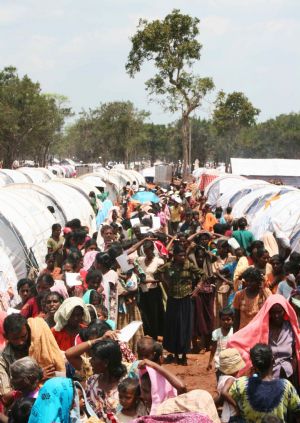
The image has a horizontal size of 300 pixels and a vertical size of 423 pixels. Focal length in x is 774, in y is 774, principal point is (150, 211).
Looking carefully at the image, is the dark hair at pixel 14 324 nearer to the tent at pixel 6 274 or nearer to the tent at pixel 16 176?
the tent at pixel 6 274

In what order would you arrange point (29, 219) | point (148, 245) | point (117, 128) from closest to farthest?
point (148, 245) → point (29, 219) → point (117, 128)

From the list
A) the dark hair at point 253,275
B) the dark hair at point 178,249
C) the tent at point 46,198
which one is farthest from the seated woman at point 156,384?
the tent at point 46,198

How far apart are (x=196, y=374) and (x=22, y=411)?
503cm

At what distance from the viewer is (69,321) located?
598cm

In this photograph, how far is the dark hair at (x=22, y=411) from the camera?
4.45 meters

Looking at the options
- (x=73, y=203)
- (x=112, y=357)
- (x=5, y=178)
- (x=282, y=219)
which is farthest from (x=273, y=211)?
(x=5, y=178)

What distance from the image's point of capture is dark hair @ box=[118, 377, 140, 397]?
475cm

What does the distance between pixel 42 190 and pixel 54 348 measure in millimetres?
13068

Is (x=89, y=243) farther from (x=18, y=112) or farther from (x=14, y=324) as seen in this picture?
(x=18, y=112)

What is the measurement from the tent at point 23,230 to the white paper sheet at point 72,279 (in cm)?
368

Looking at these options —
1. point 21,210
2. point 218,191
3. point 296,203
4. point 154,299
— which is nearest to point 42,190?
point 21,210

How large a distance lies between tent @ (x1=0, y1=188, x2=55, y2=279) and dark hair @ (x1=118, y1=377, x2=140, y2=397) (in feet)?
23.3

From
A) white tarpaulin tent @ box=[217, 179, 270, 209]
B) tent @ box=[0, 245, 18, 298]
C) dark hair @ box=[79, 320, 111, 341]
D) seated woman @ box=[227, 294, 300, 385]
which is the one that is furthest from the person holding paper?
white tarpaulin tent @ box=[217, 179, 270, 209]

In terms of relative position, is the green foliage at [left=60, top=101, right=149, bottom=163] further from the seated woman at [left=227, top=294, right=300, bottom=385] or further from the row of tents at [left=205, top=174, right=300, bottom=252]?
the seated woman at [left=227, top=294, right=300, bottom=385]
